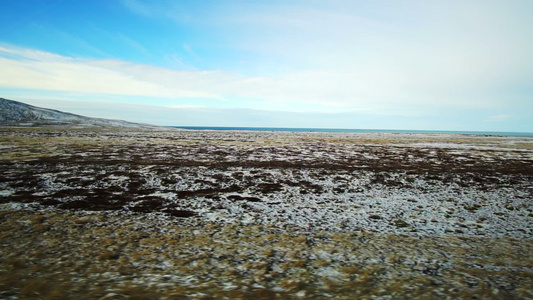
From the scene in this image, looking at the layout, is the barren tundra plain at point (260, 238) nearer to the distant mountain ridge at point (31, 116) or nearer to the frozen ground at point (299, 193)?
the frozen ground at point (299, 193)

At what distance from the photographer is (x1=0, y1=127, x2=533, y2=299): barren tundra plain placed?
6.59 meters

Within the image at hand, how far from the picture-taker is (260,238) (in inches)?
376

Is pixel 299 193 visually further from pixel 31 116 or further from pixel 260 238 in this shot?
pixel 31 116

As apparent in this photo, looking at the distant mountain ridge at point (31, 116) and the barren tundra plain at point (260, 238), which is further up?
the distant mountain ridge at point (31, 116)

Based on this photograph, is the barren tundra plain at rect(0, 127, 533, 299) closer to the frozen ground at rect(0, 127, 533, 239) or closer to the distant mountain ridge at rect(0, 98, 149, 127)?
the frozen ground at rect(0, 127, 533, 239)

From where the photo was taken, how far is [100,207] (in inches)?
493

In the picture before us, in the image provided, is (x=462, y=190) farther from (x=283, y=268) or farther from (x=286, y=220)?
(x=283, y=268)

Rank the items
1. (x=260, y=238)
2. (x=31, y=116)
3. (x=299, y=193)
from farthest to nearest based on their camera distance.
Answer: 1. (x=31, y=116)
2. (x=299, y=193)
3. (x=260, y=238)

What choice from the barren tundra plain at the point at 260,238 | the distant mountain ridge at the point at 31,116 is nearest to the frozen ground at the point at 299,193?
the barren tundra plain at the point at 260,238

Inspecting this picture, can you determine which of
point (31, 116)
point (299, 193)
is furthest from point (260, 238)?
point (31, 116)

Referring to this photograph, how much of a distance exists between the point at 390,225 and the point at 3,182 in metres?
21.6

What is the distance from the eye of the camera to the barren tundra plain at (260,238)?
659cm

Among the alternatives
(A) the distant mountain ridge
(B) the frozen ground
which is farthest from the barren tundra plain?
(A) the distant mountain ridge

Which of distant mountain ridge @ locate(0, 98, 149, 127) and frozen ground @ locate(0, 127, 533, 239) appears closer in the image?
frozen ground @ locate(0, 127, 533, 239)
